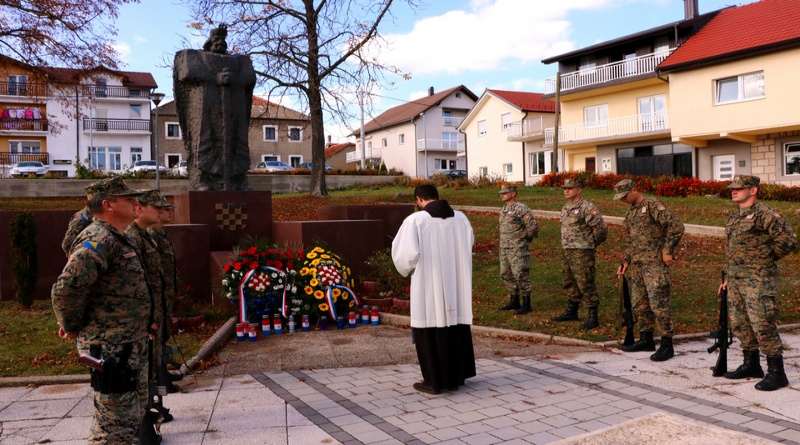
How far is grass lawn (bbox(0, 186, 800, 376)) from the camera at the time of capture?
704 centimetres

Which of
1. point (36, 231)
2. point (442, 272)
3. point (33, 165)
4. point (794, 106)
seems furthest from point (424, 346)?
point (33, 165)

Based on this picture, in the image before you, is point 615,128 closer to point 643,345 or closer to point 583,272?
point 583,272

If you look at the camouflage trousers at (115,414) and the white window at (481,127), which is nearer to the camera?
the camouflage trousers at (115,414)

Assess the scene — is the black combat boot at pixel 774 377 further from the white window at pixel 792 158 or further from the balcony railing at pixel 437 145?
the balcony railing at pixel 437 145

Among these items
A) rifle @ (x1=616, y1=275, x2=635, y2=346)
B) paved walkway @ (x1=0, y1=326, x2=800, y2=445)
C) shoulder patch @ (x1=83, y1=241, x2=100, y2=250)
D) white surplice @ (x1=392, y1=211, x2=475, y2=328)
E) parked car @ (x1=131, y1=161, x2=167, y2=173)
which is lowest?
paved walkway @ (x1=0, y1=326, x2=800, y2=445)

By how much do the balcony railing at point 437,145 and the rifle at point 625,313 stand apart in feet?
152

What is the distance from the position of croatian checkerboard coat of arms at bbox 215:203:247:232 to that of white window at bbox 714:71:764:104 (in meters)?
23.1

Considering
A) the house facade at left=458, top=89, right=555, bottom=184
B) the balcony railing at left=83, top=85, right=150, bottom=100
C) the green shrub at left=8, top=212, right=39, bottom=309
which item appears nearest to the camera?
the green shrub at left=8, top=212, right=39, bottom=309

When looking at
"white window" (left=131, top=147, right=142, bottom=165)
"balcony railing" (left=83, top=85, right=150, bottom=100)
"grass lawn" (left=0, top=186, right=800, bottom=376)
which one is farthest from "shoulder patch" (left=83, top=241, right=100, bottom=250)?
"white window" (left=131, top=147, right=142, bottom=165)

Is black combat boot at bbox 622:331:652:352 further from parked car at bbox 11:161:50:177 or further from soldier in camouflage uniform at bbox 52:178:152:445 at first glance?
parked car at bbox 11:161:50:177

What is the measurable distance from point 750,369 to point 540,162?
1386 inches

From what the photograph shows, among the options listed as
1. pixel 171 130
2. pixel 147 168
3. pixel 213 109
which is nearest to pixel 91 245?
pixel 213 109

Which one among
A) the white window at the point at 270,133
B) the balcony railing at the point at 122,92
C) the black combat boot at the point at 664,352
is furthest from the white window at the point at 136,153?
the black combat boot at the point at 664,352

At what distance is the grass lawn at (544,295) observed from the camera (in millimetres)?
7036
